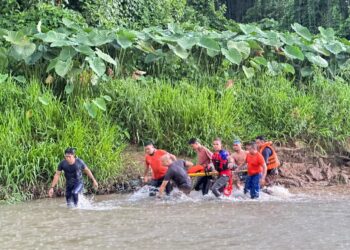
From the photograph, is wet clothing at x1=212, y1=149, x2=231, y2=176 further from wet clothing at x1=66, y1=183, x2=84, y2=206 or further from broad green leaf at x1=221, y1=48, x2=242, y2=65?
broad green leaf at x1=221, y1=48, x2=242, y2=65

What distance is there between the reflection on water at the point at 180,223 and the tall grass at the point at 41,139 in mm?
536

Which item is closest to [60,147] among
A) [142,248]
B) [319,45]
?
[142,248]

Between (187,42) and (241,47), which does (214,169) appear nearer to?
(187,42)

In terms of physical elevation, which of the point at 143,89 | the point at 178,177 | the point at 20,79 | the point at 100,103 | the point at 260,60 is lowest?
the point at 178,177

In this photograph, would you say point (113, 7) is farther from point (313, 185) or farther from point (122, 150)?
point (313, 185)

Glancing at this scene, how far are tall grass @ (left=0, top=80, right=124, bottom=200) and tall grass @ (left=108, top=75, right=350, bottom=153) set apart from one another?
741mm

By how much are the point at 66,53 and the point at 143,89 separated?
1.71 meters

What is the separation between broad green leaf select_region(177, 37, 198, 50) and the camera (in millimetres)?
15031

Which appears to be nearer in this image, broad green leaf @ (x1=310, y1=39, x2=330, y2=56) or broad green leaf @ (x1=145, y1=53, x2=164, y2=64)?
broad green leaf @ (x1=145, y1=53, x2=164, y2=64)

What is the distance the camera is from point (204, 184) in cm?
1228

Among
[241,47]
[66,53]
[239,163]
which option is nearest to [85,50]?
[66,53]

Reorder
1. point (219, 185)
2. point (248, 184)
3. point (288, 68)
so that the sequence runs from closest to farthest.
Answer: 1. point (219, 185)
2. point (248, 184)
3. point (288, 68)

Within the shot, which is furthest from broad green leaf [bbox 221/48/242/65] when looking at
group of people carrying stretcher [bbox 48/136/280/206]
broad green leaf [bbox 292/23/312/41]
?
A: group of people carrying stretcher [bbox 48/136/280/206]

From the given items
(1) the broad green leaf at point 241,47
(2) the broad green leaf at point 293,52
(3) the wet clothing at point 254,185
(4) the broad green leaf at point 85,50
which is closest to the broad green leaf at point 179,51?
(1) the broad green leaf at point 241,47
